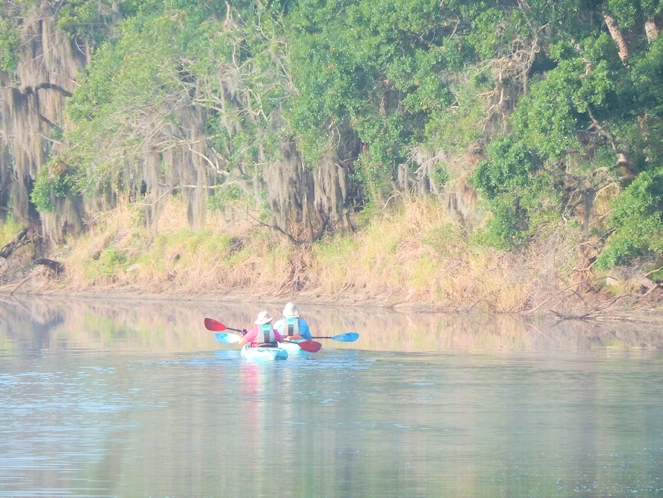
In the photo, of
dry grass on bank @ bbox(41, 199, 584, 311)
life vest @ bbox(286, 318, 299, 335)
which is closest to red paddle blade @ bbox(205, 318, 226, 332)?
life vest @ bbox(286, 318, 299, 335)

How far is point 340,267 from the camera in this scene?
1242 inches

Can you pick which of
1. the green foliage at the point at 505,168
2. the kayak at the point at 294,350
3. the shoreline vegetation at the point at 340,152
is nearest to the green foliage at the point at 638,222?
the shoreline vegetation at the point at 340,152

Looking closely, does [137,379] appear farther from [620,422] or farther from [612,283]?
[612,283]

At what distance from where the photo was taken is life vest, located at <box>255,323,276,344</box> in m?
19.3

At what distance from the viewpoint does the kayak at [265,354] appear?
19141 millimetres

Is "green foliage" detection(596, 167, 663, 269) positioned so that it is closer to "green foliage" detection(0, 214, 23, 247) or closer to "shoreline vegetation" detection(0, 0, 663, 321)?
"shoreline vegetation" detection(0, 0, 663, 321)

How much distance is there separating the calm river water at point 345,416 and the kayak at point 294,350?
1.00 feet

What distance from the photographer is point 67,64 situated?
36.8 metres

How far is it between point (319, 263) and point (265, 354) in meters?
13.1

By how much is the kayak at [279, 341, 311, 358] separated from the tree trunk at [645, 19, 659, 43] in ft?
29.5

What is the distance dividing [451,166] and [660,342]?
287 inches

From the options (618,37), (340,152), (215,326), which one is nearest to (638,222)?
(618,37)

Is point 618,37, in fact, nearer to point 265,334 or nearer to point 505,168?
point 505,168

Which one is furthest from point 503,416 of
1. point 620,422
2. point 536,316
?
point 536,316
